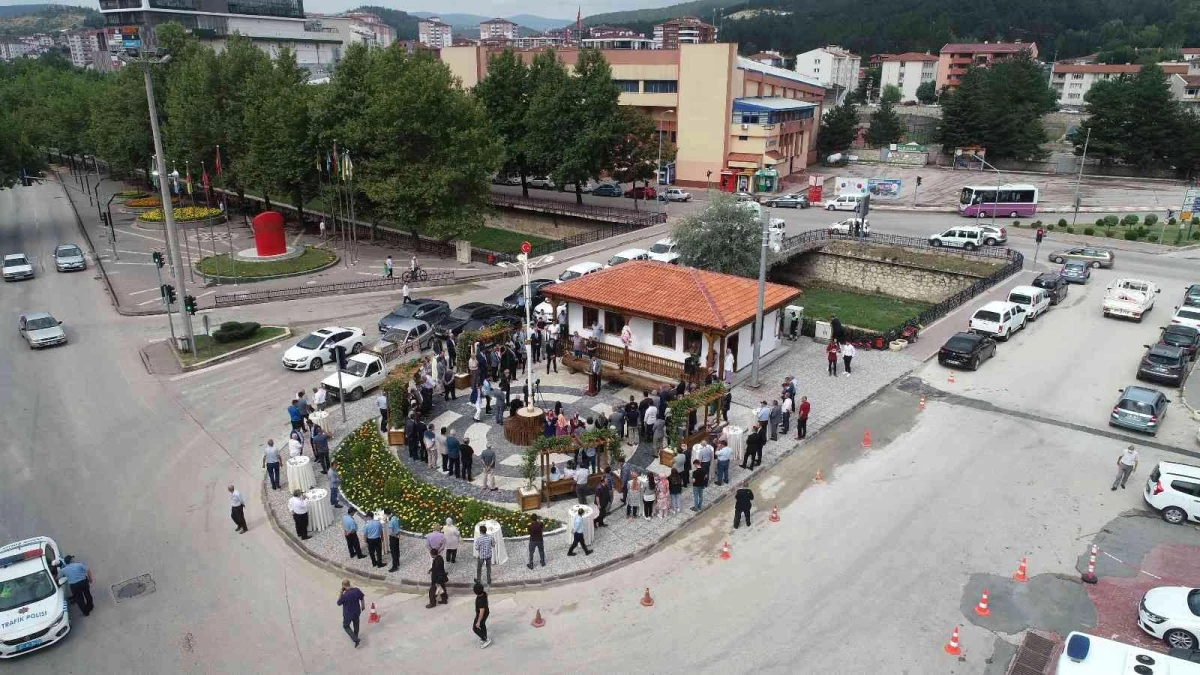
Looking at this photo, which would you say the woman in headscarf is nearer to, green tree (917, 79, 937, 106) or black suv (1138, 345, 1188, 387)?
black suv (1138, 345, 1188, 387)

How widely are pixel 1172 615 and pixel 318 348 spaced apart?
24605 millimetres

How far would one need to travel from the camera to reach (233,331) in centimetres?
2920

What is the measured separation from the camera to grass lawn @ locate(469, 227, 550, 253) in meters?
52.6

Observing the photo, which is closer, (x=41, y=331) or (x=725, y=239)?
(x=41, y=331)

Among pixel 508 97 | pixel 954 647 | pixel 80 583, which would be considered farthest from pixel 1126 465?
pixel 508 97

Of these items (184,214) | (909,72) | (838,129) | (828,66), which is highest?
(828,66)

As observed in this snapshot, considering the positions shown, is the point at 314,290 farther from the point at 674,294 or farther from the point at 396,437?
the point at 674,294

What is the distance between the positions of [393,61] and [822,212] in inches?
1300

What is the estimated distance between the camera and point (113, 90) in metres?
61.2

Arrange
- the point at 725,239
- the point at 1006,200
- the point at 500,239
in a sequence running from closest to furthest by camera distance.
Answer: the point at 725,239 → the point at 1006,200 → the point at 500,239

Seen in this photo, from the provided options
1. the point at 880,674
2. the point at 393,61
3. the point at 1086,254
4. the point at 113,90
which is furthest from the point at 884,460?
the point at 113,90

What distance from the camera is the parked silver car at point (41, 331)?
28406mm

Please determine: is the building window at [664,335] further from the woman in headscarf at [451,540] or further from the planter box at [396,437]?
the woman in headscarf at [451,540]

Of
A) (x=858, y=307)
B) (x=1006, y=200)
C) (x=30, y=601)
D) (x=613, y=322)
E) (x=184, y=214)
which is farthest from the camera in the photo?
(x=184, y=214)
